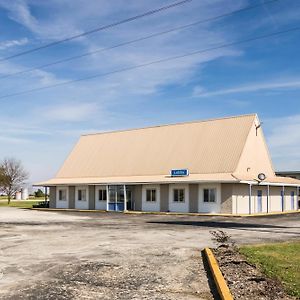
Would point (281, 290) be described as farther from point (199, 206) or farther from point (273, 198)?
point (273, 198)

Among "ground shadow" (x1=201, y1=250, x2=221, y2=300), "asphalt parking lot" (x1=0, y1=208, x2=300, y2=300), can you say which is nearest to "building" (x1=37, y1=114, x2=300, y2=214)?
"asphalt parking lot" (x1=0, y1=208, x2=300, y2=300)

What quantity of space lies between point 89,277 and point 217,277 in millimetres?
2607

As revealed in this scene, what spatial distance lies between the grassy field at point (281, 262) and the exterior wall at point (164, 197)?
2396 cm

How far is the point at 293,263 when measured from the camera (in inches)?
396

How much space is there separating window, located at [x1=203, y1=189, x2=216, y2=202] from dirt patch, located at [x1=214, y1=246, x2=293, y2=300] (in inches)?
937

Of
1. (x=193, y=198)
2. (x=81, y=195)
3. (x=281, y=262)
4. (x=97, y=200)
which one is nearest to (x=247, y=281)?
(x=281, y=262)

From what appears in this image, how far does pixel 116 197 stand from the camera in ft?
132

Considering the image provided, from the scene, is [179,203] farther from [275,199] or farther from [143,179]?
[275,199]

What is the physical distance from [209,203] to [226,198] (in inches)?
58.0

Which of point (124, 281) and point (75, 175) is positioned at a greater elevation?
point (75, 175)

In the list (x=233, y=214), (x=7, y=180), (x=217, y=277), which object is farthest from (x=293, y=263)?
(x=7, y=180)

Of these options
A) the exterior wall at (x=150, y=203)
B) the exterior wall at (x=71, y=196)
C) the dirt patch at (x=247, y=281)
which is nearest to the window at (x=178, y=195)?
the exterior wall at (x=150, y=203)

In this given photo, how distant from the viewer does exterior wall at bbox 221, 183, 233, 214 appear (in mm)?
33969

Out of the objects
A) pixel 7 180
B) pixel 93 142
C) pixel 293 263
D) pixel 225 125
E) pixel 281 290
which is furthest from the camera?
pixel 7 180
